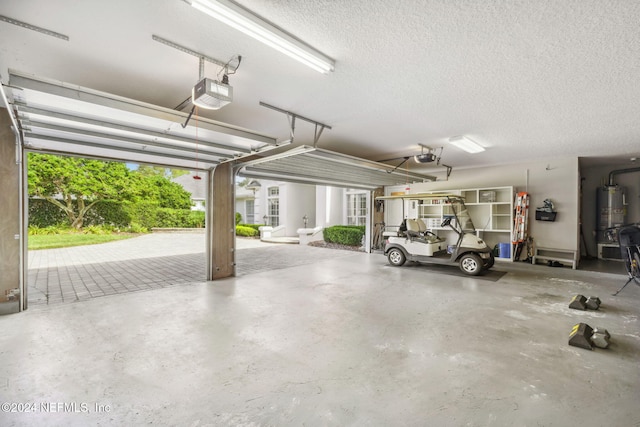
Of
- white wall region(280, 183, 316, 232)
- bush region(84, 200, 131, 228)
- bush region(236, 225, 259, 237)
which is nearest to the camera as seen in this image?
bush region(84, 200, 131, 228)

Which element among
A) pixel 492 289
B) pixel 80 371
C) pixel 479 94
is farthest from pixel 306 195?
pixel 80 371

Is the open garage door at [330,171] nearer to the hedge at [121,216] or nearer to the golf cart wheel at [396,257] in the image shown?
the golf cart wheel at [396,257]

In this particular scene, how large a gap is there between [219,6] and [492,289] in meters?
5.48

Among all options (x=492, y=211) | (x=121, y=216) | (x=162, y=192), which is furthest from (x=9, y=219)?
(x=162, y=192)

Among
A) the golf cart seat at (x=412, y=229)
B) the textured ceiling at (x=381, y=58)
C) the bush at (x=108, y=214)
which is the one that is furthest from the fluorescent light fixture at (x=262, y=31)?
the bush at (x=108, y=214)

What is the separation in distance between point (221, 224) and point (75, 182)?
11.2 metres

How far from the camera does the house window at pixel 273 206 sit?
16250 millimetres

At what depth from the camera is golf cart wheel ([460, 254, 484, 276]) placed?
233 inches

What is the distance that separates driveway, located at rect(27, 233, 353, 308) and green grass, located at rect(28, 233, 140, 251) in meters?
0.69

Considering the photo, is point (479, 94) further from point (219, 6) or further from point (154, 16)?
point (154, 16)

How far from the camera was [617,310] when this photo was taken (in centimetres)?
391

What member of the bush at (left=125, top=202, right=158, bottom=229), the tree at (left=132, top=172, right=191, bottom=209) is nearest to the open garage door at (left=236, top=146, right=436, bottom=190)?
the bush at (left=125, top=202, right=158, bottom=229)

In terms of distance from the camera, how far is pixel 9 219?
12.3ft

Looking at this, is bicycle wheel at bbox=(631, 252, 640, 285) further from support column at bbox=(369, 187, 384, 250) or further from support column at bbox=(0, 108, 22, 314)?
support column at bbox=(0, 108, 22, 314)
